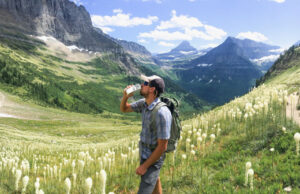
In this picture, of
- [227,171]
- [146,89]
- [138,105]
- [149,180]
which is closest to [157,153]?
[149,180]

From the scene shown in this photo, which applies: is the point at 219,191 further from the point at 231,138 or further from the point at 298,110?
A: the point at 298,110

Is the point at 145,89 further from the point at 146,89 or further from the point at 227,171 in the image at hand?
the point at 227,171

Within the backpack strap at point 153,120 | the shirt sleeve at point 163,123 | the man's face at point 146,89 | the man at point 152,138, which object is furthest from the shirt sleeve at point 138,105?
the shirt sleeve at point 163,123

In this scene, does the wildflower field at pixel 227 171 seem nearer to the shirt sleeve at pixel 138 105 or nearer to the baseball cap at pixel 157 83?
the shirt sleeve at pixel 138 105

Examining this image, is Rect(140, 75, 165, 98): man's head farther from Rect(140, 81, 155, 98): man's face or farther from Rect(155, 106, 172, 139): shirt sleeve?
Rect(155, 106, 172, 139): shirt sleeve

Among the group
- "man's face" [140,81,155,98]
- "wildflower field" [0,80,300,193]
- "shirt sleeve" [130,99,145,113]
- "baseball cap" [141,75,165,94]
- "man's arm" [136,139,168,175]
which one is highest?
"baseball cap" [141,75,165,94]

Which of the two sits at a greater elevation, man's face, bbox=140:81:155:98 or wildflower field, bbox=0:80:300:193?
man's face, bbox=140:81:155:98

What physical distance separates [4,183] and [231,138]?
989cm

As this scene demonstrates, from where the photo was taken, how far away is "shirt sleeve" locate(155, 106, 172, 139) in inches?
191

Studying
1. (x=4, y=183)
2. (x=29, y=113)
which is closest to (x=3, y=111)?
(x=29, y=113)

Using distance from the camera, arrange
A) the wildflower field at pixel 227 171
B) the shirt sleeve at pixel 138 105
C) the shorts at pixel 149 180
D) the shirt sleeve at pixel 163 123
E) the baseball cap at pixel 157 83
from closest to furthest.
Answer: the shirt sleeve at pixel 163 123, the shorts at pixel 149 180, the baseball cap at pixel 157 83, the wildflower field at pixel 227 171, the shirt sleeve at pixel 138 105

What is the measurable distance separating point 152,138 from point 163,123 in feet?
2.15

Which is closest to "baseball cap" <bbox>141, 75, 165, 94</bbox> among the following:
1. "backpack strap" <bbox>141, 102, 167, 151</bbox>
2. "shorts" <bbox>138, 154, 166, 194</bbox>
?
"backpack strap" <bbox>141, 102, 167, 151</bbox>

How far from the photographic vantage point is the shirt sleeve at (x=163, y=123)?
4848 millimetres
